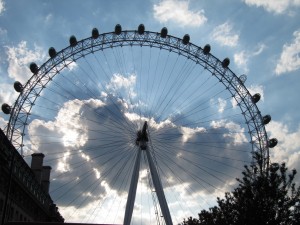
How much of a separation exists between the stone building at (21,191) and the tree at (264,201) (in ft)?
68.3

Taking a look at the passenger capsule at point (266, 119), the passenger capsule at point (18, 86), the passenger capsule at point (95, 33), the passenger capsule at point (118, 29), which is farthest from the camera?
the passenger capsule at point (266, 119)

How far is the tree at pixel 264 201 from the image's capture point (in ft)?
101

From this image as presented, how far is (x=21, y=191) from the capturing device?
55.7 meters

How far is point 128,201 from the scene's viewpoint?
36.8 m

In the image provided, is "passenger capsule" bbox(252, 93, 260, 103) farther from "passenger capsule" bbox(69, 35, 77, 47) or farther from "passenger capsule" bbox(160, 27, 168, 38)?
"passenger capsule" bbox(69, 35, 77, 47)

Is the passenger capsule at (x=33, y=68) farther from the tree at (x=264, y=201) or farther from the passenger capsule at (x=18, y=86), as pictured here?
the tree at (x=264, y=201)

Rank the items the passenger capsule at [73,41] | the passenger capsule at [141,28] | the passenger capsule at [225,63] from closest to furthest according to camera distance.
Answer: the passenger capsule at [73,41] < the passenger capsule at [141,28] < the passenger capsule at [225,63]

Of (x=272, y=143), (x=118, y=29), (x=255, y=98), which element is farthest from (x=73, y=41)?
(x=272, y=143)

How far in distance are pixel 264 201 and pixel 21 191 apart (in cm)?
3542

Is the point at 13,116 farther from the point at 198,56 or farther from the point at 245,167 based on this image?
the point at 245,167

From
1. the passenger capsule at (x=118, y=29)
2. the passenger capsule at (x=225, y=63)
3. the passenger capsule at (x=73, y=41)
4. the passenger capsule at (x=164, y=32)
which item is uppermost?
the passenger capsule at (x=118, y=29)

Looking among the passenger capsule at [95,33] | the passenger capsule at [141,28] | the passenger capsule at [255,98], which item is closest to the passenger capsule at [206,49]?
the passenger capsule at [141,28]

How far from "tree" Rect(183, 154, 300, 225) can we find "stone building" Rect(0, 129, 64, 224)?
20.8m

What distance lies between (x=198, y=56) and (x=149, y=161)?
16.8 metres
